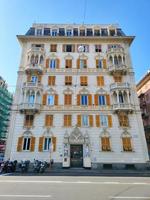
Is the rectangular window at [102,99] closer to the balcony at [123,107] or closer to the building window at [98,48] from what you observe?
the balcony at [123,107]

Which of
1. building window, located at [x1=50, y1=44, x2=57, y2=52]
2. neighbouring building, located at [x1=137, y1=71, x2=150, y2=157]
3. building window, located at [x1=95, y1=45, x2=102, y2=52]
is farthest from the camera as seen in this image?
neighbouring building, located at [x1=137, y1=71, x2=150, y2=157]

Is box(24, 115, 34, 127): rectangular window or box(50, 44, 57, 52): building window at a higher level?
box(50, 44, 57, 52): building window

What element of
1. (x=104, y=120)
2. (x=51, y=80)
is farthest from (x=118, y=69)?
(x=51, y=80)

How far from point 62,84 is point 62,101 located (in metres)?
3.41

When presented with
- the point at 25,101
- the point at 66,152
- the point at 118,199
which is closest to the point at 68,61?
the point at 25,101

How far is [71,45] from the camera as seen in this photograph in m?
34.6

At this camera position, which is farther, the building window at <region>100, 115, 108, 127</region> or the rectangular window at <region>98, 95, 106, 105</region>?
the rectangular window at <region>98, 95, 106, 105</region>

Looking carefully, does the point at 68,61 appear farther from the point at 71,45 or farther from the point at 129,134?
the point at 129,134

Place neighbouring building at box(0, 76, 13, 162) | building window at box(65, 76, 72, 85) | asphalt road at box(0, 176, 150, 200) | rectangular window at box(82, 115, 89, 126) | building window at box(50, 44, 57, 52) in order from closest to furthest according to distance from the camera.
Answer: asphalt road at box(0, 176, 150, 200)
rectangular window at box(82, 115, 89, 126)
building window at box(65, 76, 72, 85)
building window at box(50, 44, 57, 52)
neighbouring building at box(0, 76, 13, 162)

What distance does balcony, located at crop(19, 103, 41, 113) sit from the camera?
2736cm

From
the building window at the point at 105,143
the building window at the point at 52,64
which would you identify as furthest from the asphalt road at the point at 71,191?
the building window at the point at 52,64

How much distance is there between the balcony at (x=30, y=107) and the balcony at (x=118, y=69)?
14.7 m

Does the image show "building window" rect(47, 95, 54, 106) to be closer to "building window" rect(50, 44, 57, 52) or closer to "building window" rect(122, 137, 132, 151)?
"building window" rect(50, 44, 57, 52)

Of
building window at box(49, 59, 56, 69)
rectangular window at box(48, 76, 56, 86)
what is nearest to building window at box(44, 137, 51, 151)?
rectangular window at box(48, 76, 56, 86)
